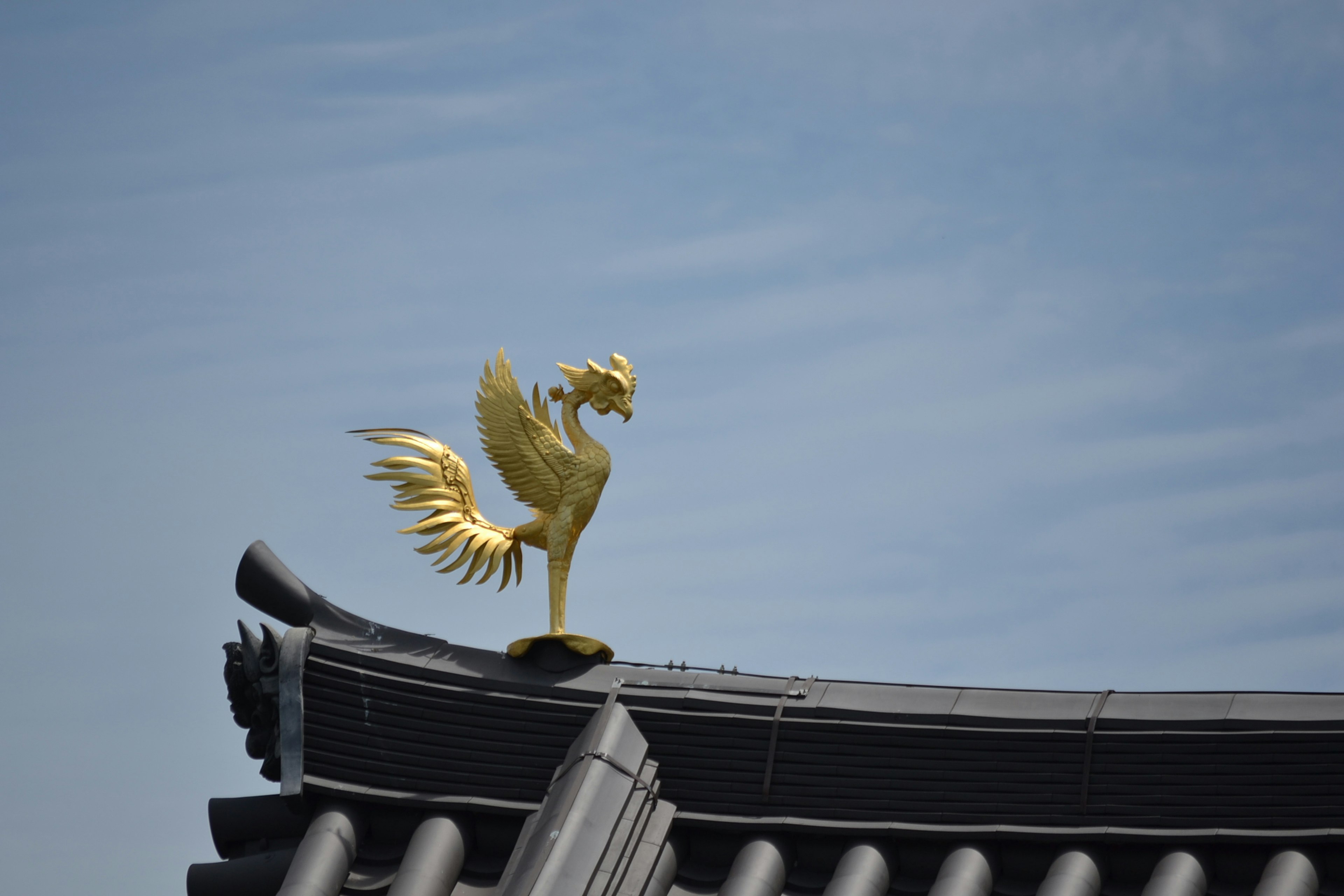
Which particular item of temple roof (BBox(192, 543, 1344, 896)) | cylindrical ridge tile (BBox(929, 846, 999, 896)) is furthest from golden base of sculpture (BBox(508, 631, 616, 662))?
cylindrical ridge tile (BBox(929, 846, 999, 896))

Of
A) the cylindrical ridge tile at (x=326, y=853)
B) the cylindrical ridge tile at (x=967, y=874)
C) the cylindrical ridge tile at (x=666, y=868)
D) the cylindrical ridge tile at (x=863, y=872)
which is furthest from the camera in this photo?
the cylindrical ridge tile at (x=326, y=853)

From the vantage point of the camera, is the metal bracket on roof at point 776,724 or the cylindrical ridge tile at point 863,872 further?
the metal bracket on roof at point 776,724

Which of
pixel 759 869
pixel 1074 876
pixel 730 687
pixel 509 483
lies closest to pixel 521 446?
pixel 509 483

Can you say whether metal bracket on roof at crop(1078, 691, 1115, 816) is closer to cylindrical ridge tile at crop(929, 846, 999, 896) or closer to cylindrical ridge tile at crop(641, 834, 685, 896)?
cylindrical ridge tile at crop(929, 846, 999, 896)

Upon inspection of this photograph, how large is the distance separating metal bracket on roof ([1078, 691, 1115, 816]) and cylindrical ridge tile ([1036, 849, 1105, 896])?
32cm

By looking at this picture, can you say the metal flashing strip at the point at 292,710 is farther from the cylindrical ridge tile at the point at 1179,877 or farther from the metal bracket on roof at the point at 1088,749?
the cylindrical ridge tile at the point at 1179,877

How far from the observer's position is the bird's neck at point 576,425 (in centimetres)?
1348

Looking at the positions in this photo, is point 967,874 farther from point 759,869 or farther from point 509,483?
point 509,483

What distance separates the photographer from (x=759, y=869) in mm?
11641

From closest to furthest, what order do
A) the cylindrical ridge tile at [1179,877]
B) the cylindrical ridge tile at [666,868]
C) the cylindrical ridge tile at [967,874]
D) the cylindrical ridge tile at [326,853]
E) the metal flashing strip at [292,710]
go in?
1. the cylindrical ridge tile at [1179,877]
2. the cylindrical ridge tile at [967,874]
3. the cylindrical ridge tile at [666,868]
4. the cylindrical ridge tile at [326,853]
5. the metal flashing strip at [292,710]

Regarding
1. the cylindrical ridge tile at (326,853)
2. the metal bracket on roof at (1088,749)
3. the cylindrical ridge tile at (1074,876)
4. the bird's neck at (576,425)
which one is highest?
the bird's neck at (576,425)

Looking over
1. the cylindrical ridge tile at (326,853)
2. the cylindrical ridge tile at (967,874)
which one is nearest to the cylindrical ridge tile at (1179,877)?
the cylindrical ridge tile at (967,874)

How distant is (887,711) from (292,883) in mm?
4220

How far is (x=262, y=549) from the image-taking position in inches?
512
